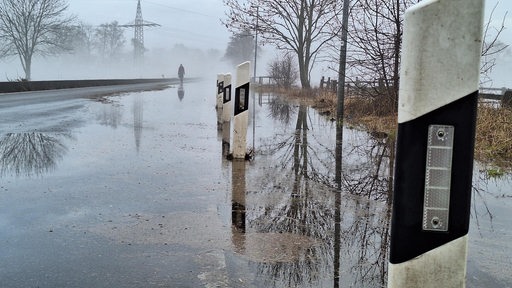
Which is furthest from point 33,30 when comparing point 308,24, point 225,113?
point 225,113

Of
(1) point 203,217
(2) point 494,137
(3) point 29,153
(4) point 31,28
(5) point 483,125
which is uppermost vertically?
(4) point 31,28

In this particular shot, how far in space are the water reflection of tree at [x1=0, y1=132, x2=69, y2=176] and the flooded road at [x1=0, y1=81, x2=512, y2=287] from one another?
2 cm

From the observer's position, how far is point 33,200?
4.31 m

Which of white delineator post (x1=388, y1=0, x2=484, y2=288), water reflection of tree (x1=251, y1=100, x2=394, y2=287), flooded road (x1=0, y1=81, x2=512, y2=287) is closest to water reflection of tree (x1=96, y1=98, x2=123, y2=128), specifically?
flooded road (x1=0, y1=81, x2=512, y2=287)

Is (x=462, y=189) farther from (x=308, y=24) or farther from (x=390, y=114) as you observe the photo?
(x=308, y=24)

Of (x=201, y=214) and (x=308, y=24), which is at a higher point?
(x=308, y=24)

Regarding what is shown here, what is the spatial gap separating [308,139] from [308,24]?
2137cm

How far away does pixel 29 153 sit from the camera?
667cm

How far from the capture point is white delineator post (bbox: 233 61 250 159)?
6734mm

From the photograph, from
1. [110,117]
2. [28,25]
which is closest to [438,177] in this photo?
[110,117]

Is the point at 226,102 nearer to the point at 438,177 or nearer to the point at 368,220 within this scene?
the point at 368,220

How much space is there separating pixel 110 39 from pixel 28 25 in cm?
5456

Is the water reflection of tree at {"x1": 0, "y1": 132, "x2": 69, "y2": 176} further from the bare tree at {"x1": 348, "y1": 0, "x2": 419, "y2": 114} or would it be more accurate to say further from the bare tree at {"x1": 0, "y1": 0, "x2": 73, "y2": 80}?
the bare tree at {"x1": 0, "y1": 0, "x2": 73, "y2": 80}

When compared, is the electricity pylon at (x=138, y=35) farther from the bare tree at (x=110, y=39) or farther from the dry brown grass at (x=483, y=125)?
the dry brown grass at (x=483, y=125)
